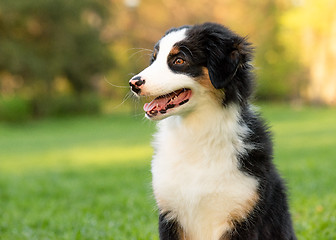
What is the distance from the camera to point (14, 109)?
2680 centimetres

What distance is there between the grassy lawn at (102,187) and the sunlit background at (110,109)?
27 millimetres

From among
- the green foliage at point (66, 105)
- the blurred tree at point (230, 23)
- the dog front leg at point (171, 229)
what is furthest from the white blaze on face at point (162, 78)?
the blurred tree at point (230, 23)

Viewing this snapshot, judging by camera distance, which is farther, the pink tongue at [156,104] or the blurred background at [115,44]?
the blurred background at [115,44]

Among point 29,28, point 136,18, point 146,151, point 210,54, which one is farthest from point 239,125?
point 136,18

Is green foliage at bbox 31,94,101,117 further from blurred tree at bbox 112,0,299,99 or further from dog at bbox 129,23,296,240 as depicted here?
dog at bbox 129,23,296,240

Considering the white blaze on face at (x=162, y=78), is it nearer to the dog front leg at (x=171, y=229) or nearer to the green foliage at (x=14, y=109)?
the dog front leg at (x=171, y=229)

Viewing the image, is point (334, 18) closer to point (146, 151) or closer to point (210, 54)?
point (146, 151)

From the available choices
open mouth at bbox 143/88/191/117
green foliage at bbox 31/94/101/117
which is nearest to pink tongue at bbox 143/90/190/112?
open mouth at bbox 143/88/191/117

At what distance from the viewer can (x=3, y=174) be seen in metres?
10.9

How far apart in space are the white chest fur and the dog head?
147 mm

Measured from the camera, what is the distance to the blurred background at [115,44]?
1110 inches

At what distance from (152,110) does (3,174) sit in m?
8.82

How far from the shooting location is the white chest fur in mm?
3111

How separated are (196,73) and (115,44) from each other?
1506 inches
